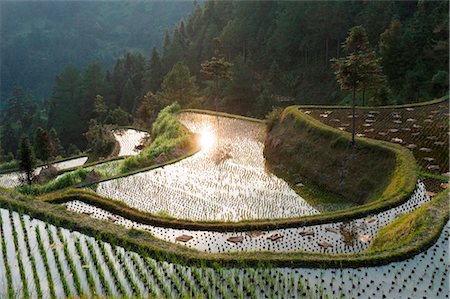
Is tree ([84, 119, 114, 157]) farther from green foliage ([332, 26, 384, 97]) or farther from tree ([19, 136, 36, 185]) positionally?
green foliage ([332, 26, 384, 97])

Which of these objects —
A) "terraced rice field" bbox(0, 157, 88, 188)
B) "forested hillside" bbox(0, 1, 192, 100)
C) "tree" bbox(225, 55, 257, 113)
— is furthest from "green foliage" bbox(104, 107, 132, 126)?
"forested hillside" bbox(0, 1, 192, 100)

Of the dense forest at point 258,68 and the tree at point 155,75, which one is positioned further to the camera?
the tree at point 155,75

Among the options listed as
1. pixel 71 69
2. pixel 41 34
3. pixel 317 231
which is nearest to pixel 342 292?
pixel 317 231

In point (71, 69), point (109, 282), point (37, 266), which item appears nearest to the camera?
point (109, 282)

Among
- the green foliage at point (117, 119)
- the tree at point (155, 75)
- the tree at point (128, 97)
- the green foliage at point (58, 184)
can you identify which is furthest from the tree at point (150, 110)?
the green foliage at point (58, 184)

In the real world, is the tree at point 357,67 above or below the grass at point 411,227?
above

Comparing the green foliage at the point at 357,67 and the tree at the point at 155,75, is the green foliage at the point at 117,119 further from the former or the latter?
the green foliage at the point at 357,67

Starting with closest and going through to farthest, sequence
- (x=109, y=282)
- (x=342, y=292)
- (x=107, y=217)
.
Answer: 1. (x=342, y=292)
2. (x=109, y=282)
3. (x=107, y=217)

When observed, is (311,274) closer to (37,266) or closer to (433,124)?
(37,266)
